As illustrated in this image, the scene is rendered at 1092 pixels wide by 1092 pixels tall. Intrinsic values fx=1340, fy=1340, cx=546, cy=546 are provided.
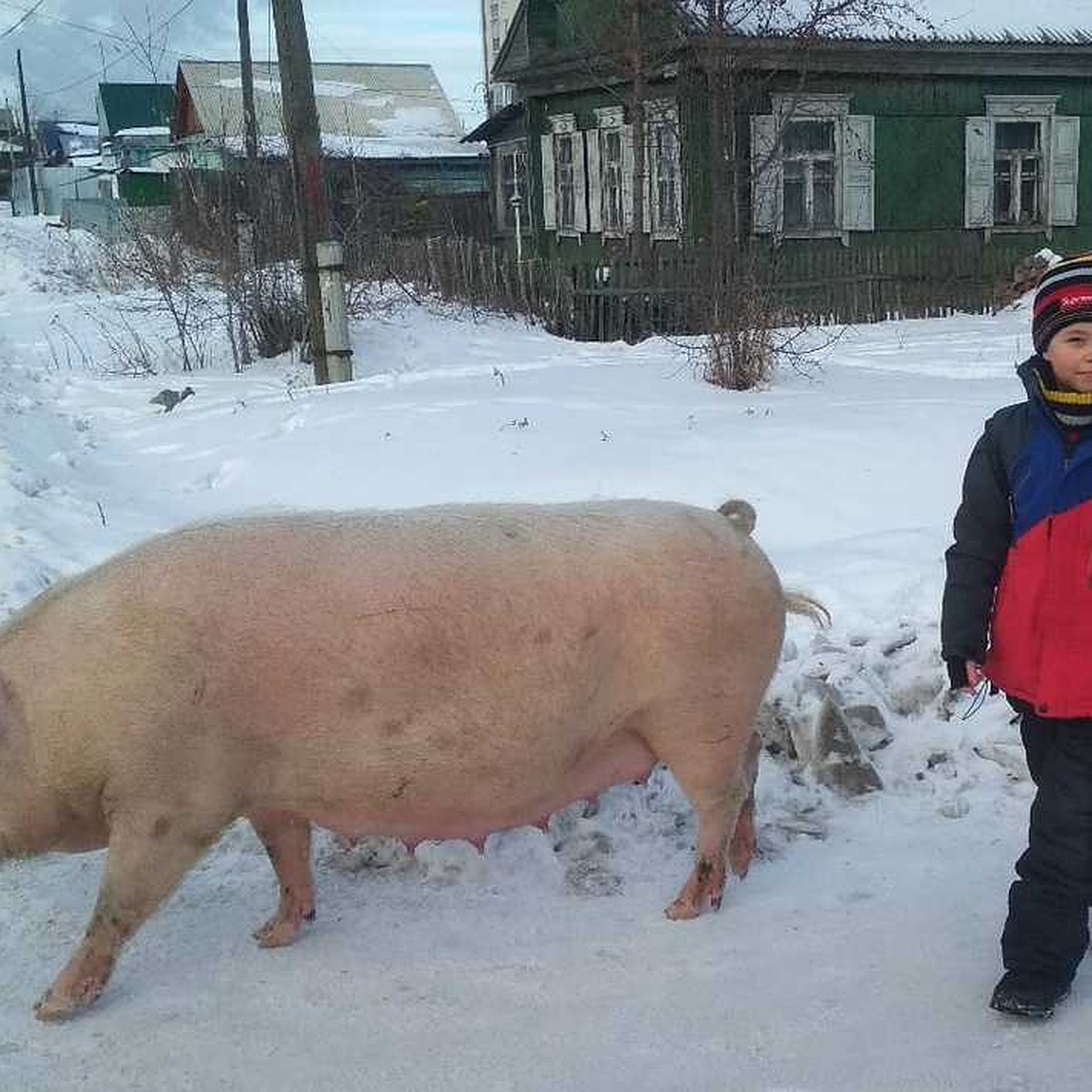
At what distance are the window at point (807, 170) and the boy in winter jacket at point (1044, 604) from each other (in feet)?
51.6

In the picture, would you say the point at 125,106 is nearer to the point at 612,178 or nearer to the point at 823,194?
the point at 612,178

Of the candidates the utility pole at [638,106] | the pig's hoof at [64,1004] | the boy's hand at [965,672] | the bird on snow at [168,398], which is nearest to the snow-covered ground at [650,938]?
the pig's hoof at [64,1004]

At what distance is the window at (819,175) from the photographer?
1769cm

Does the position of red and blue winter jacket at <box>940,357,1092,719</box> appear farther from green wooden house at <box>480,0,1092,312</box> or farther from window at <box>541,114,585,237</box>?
window at <box>541,114,585,237</box>

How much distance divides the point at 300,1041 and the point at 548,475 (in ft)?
14.8

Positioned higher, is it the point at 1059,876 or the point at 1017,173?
the point at 1017,173

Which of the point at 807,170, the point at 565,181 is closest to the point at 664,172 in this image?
the point at 807,170

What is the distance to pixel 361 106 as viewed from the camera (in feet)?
128

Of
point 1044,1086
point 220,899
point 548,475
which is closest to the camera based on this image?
point 1044,1086

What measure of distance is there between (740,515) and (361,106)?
38323mm

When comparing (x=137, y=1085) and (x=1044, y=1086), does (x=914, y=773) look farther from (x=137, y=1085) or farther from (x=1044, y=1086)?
(x=137, y=1085)

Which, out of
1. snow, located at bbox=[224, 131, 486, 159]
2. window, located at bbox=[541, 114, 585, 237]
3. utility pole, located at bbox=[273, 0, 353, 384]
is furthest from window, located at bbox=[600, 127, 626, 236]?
snow, located at bbox=[224, 131, 486, 159]

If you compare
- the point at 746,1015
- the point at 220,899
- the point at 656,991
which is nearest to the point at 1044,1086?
the point at 746,1015

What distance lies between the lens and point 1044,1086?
2605 mm
